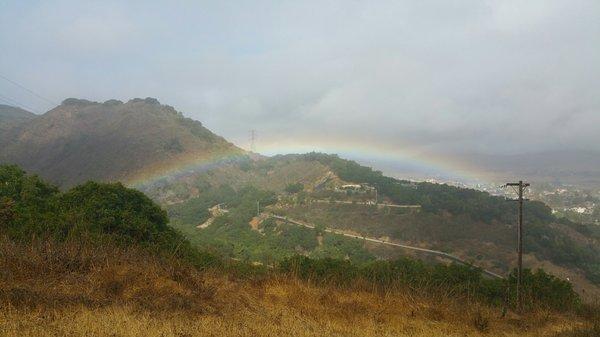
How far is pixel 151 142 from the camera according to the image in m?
81.6

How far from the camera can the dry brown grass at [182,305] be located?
610 centimetres

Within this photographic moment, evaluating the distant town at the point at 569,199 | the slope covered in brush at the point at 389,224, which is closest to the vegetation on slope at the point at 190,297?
the slope covered in brush at the point at 389,224

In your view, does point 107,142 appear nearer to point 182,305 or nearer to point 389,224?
point 389,224

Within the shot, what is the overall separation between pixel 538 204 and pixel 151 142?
209ft

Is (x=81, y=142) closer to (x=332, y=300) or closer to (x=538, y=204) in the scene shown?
(x=538, y=204)

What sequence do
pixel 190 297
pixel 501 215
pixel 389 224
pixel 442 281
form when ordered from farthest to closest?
pixel 389 224 < pixel 501 215 < pixel 442 281 < pixel 190 297

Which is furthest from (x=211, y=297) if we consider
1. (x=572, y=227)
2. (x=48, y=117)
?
(x=48, y=117)

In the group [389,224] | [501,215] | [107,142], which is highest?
[107,142]

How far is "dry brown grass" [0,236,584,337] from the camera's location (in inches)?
240

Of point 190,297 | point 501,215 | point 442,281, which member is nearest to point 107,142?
point 501,215

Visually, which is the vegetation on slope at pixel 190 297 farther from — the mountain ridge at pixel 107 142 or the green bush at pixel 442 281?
the mountain ridge at pixel 107 142

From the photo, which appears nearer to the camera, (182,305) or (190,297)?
(182,305)

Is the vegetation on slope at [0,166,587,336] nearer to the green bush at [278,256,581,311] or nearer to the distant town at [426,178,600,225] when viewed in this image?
the green bush at [278,256,581,311]

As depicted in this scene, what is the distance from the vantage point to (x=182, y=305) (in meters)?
7.32
